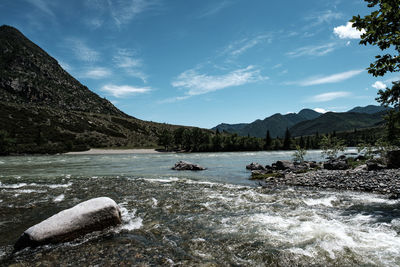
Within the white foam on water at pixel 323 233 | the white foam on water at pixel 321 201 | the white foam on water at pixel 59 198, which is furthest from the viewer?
the white foam on water at pixel 59 198

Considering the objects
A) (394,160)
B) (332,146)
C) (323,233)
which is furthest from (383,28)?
(332,146)

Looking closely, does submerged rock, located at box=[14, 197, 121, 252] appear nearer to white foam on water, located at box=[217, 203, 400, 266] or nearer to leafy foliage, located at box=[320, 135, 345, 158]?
white foam on water, located at box=[217, 203, 400, 266]

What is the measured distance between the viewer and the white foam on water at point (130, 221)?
10.1 meters

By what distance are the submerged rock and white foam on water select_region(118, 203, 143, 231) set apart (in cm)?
44

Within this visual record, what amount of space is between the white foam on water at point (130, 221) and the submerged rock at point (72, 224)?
1.44 ft

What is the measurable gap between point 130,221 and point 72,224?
270 cm

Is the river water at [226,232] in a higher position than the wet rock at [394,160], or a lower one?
lower

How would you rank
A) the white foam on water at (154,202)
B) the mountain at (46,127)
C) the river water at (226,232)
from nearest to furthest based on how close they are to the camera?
1. the river water at (226,232)
2. the white foam on water at (154,202)
3. the mountain at (46,127)

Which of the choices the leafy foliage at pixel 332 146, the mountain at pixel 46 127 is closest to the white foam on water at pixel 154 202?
the leafy foliage at pixel 332 146

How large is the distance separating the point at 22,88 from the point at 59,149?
141 m

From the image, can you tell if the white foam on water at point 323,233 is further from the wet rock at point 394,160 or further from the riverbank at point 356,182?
the wet rock at point 394,160

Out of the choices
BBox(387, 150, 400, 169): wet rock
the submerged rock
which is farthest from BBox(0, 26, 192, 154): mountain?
BBox(387, 150, 400, 169): wet rock

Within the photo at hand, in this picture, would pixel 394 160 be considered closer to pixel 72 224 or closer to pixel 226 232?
pixel 226 232

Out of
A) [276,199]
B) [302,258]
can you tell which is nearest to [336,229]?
[302,258]
